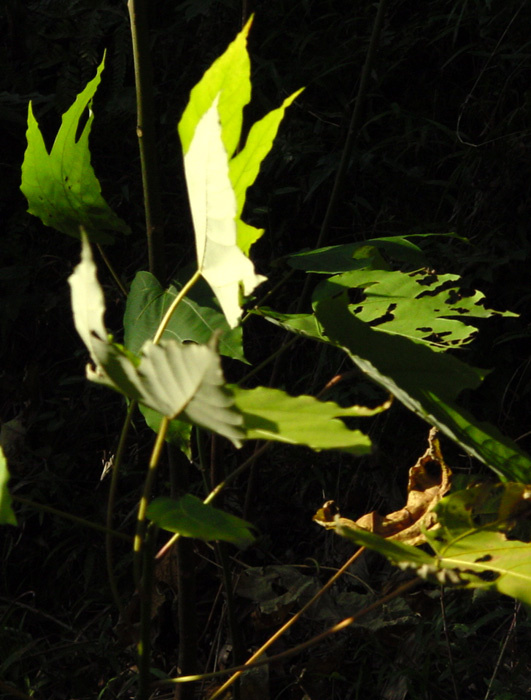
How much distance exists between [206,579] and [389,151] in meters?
0.95

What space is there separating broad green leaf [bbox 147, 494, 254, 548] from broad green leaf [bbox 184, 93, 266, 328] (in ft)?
0.31

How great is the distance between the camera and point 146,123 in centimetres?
55

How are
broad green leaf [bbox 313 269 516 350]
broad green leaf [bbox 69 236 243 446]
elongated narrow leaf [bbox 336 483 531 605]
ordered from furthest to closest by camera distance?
1. broad green leaf [bbox 313 269 516 350]
2. elongated narrow leaf [bbox 336 483 531 605]
3. broad green leaf [bbox 69 236 243 446]

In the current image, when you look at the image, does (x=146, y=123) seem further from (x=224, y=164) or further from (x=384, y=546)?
(x=384, y=546)

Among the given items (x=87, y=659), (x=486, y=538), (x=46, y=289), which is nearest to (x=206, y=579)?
(x=87, y=659)

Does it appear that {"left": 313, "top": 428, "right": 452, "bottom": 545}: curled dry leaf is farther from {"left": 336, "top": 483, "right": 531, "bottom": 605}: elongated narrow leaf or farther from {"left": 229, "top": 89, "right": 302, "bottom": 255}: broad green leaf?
{"left": 229, "top": 89, "right": 302, "bottom": 255}: broad green leaf

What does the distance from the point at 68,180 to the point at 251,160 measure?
0.23 m

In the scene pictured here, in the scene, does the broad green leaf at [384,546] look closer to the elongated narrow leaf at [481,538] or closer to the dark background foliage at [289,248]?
the elongated narrow leaf at [481,538]

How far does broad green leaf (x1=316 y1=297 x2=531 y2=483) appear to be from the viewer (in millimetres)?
399

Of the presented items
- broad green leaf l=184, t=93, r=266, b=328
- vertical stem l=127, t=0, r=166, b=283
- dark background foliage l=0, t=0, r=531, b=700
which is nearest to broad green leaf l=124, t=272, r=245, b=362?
vertical stem l=127, t=0, r=166, b=283

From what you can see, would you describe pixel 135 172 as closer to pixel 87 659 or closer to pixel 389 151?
pixel 389 151

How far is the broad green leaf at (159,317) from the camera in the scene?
52cm

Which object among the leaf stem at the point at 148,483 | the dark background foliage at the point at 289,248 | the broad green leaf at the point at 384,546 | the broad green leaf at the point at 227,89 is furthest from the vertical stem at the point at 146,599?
the dark background foliage at the point at 289,248

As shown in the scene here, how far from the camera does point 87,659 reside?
4.09 feet
